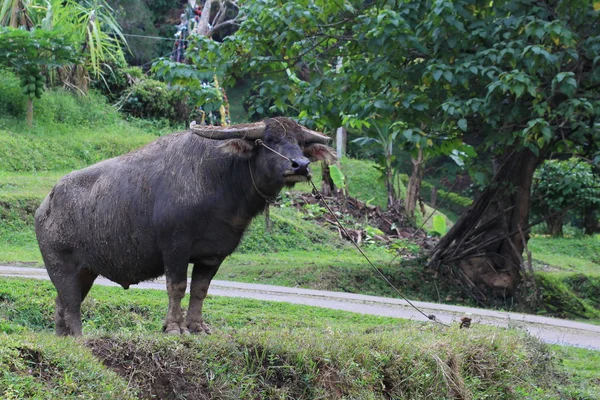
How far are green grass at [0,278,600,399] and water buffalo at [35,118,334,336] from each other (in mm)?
554

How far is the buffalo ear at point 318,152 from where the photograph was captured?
259 inches

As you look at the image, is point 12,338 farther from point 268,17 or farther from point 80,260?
point 268,17

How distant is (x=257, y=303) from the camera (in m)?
9.75

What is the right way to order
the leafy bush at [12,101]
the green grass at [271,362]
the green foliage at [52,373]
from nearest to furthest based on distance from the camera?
1. the green foliage at [52,373]
2. the green grass at [271,362]
3. the leafy bush at [12,101]

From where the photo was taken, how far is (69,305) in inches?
265

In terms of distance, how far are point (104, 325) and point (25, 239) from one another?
21.1 feet

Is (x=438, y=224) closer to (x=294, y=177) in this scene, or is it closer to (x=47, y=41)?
(x=47, y=41)

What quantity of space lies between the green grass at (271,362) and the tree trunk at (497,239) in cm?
463

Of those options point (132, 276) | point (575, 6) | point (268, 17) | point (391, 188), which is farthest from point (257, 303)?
point (391, 188)

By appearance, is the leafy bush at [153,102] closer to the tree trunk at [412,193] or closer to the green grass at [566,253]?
the tree trunk at [412,193]

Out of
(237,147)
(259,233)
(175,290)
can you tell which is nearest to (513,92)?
(237,147)

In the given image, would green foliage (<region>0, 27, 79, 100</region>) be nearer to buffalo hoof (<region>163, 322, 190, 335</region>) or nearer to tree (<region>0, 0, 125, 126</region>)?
tree (<region>0, 0, 125, 126</region>)

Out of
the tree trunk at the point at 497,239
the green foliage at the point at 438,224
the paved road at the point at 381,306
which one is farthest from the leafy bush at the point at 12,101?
the tree trunk at the point at 497,239

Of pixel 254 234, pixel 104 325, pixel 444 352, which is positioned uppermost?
pixel 444 352
